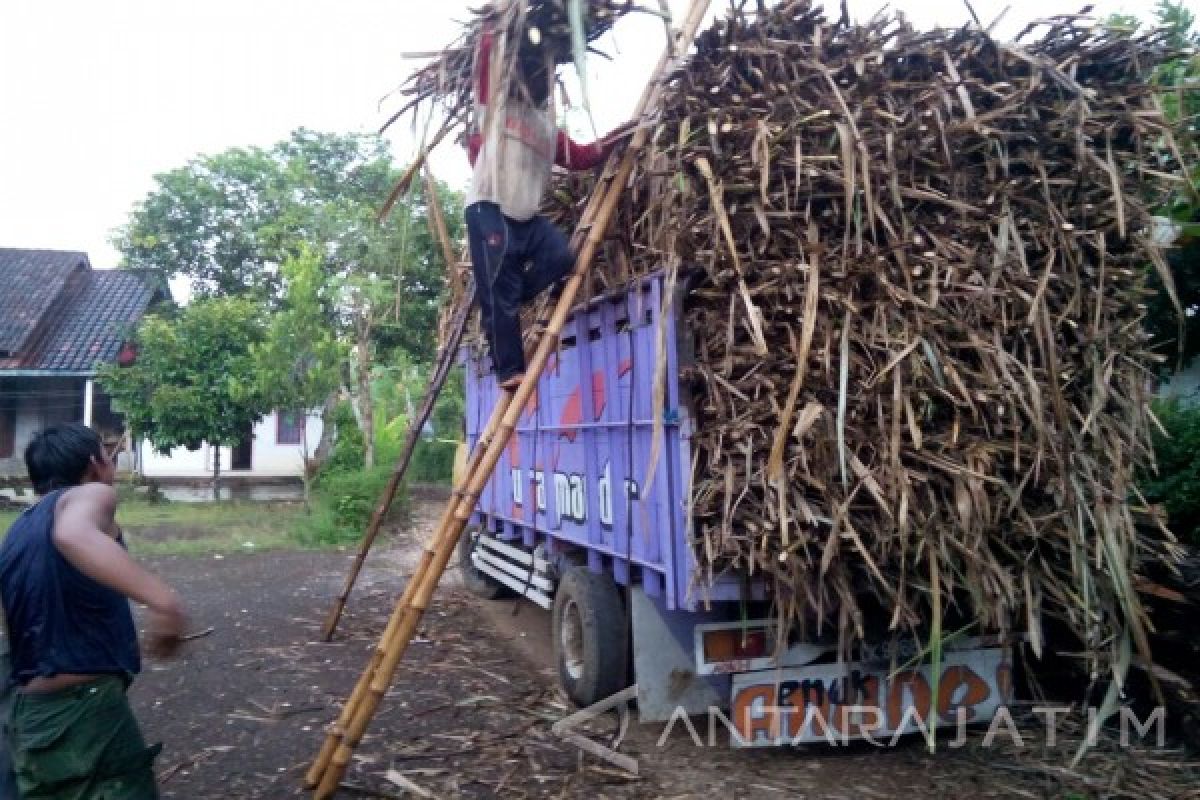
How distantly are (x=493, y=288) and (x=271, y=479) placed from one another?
1932 centimetres

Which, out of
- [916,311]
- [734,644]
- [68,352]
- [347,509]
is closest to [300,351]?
[347,509]

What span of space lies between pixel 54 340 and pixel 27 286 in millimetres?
1912

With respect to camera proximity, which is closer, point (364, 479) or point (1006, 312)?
point (1006, 312)

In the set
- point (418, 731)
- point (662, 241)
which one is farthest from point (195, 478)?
point (662, 241)

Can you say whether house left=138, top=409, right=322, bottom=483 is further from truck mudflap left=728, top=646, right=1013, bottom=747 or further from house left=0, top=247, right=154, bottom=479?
truck mudflap left=728, top=646, right=1013, bottom=747

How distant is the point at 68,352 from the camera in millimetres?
19094

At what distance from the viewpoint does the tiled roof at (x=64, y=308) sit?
18.8 m

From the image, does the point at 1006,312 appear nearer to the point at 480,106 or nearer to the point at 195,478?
the point at 480,106

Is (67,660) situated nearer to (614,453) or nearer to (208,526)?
(614,453)

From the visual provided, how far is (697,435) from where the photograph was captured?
3953 mm

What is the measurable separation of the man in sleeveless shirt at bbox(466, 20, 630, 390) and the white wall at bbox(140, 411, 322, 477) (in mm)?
19091

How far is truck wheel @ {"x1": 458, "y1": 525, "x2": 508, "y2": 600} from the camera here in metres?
8.30

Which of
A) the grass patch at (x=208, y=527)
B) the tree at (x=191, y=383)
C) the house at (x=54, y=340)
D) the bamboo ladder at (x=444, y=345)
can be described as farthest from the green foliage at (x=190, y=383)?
the bamboo ladder at (x=444, y=345)

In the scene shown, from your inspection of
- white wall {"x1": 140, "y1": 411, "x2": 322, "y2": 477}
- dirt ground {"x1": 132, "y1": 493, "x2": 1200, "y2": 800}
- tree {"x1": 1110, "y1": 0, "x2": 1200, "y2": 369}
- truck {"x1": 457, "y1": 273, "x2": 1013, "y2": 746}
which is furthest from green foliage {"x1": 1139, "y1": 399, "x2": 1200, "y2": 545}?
white wall {"x1": 140, "y1": 411, "x2": 322, "y2": 477}
